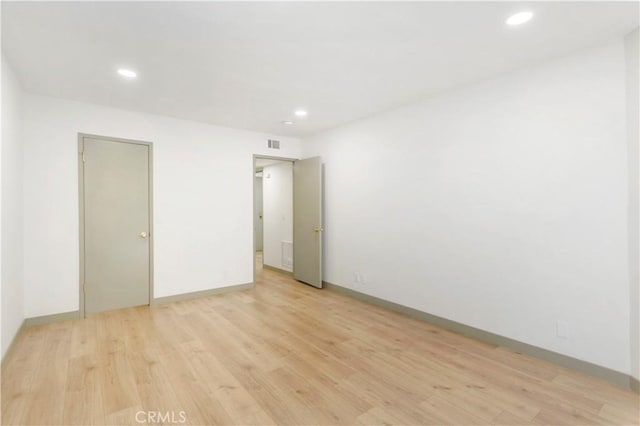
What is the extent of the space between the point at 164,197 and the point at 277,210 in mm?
2655

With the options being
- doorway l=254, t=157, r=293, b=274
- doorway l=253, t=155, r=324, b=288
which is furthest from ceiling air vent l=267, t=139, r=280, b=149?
doorway l=254, t=157, r=293, b=274

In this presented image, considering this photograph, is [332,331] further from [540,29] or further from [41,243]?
[41,243]

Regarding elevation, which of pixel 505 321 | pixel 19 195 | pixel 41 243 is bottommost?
pixel 505 321

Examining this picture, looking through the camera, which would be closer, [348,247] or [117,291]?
[117,291]

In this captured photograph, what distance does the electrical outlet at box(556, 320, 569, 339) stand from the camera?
259cm

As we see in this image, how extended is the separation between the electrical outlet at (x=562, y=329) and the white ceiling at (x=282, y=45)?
91.0 inches

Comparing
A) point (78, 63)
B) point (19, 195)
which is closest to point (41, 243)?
point (19, 195)

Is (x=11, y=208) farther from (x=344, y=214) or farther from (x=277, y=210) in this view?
(x=277, y=210)

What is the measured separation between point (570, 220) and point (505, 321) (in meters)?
1.11

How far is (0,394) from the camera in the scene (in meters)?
2.18

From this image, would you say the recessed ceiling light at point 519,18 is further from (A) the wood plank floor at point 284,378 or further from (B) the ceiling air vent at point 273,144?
(B) the ceiling air vent at point 273,144

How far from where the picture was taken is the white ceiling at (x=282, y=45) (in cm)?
202

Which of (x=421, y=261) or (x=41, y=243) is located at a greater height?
(x=41, y=243)
